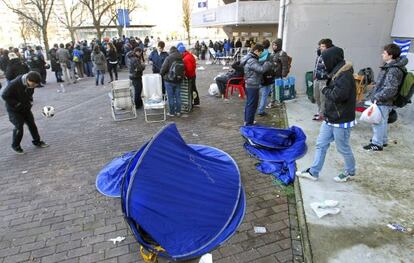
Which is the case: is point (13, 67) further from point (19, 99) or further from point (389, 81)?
point (389, 81)

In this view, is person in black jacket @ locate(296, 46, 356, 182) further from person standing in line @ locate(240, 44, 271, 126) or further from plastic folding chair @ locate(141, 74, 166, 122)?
plastic folding chair @ locate(141, 74, 166, 122)

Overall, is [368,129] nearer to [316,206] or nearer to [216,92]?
[316,206]

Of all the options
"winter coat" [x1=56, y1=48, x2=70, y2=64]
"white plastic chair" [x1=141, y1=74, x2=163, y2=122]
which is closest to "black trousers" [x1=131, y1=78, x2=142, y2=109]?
"white plastic chair" [x1=141, y1=74, x2=163, y2=122]

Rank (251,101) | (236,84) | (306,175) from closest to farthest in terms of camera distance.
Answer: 1. (306,175)
2. (251,101)
3. (236,84)

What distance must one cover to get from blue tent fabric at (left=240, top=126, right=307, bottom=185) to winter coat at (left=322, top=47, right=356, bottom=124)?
49.3 inches

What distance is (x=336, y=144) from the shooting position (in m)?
4.09

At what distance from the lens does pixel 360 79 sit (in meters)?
7.90

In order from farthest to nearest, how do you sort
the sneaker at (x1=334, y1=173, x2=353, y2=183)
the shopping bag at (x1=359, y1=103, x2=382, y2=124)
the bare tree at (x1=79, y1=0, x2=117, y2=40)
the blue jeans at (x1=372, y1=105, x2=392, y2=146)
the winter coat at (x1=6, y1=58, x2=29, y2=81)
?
the bare tree at (x1=79, y1=0, x2=117, y2=40), the winter coat at (x1=6, y1=58, x2=29, y2=81), the blue jeans at (x1=372, y1=105, x2=392, y2=146), the shopping bag at (x1=359, y1=103, x2=382, y2=124), the sneaker at (x1=334, y1=173, x2=353, y2=183)

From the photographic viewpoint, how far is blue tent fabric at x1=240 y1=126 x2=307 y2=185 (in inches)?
193

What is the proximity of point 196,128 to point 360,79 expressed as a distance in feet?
15.3

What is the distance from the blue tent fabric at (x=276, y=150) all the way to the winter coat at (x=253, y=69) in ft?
3.64

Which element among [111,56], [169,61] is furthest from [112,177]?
[111,56]

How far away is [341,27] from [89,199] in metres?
8.77

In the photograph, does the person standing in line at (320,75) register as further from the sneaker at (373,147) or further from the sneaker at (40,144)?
the sneaker at (40,144)
